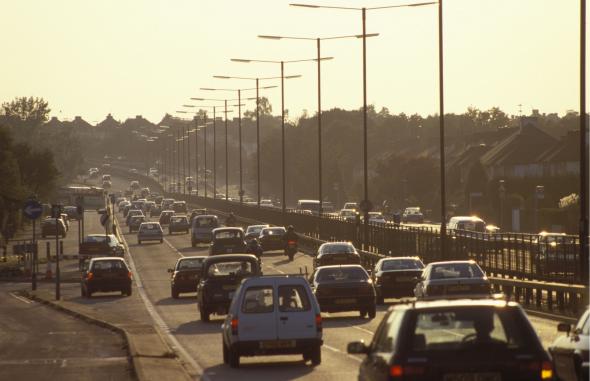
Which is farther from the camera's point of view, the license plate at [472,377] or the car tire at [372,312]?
the car tire at [372,312]

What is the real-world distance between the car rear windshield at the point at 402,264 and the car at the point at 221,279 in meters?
7.58

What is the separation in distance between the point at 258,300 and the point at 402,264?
20.6 metres

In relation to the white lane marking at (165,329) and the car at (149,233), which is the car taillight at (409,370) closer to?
the white lane marking at (165,329)

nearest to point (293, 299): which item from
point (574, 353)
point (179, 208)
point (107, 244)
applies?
point (574, 353)

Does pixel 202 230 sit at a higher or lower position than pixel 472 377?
lower

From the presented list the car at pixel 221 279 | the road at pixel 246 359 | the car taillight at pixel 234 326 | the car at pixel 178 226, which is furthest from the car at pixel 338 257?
the car at pixel 178 226

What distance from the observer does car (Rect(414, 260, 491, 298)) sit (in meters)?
37.3

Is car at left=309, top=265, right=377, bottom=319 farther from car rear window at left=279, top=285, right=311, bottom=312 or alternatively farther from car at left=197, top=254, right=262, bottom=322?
car rear window at left=279, top=285, right=311, bottom=312

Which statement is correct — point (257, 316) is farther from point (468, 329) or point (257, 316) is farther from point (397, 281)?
point (397, 281)

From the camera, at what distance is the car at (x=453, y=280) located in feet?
122

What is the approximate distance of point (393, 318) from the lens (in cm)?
1527

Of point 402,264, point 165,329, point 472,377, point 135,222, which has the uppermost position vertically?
point 472,377

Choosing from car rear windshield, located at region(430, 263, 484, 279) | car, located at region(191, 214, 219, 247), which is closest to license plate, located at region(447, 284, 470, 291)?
car rear windshield, located at region(430, 263, 484, 279)

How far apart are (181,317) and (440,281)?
8907mm
